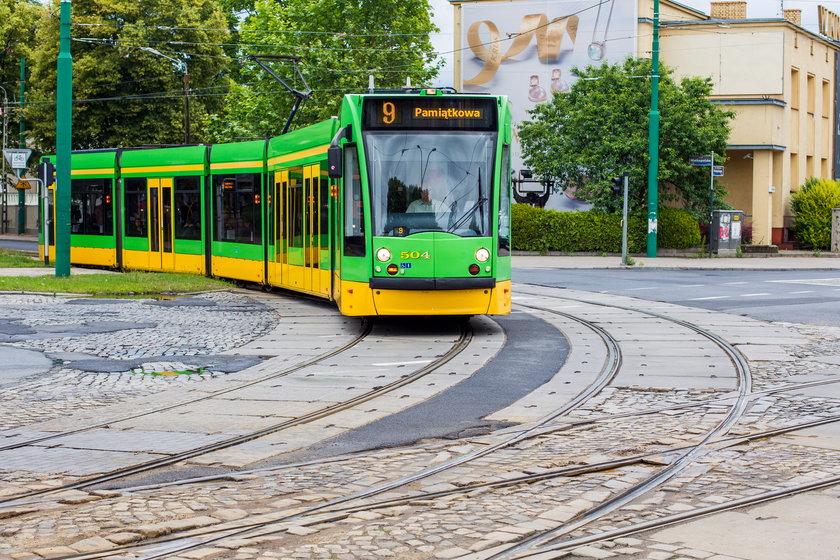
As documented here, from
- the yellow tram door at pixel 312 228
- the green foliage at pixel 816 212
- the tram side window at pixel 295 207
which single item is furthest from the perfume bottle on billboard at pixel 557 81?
the yellow tram door at pixel 312 228

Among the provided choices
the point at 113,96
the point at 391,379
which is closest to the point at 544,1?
the point at 113,96

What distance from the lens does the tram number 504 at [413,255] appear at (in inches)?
609

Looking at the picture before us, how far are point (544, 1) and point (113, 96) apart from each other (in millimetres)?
21330

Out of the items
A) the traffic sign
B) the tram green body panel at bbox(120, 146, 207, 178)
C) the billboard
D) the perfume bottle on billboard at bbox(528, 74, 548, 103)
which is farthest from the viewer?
the perfume bottle on billboard at bbox(528, 74, 548, 103)

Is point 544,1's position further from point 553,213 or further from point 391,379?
point 391,379

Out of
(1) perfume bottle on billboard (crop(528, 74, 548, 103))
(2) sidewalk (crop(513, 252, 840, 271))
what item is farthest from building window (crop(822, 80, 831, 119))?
(2) sidewalk (crop(513, 252, 840, 271))

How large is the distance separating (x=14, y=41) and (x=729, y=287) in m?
53.2

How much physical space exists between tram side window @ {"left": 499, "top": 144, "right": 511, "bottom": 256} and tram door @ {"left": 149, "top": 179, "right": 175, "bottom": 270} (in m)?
12.9

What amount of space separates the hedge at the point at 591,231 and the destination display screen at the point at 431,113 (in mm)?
28531

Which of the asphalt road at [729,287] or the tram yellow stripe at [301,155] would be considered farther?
the asphalt road at [729,287]

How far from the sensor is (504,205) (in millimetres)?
15883

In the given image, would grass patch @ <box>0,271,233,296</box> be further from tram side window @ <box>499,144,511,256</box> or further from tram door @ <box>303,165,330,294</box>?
tram side window @ <box>499,144,511,256</box>

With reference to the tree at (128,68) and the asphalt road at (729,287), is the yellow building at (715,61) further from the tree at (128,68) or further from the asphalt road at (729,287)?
the asphalt road at (729,287)

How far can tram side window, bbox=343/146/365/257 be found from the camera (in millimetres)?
15672
